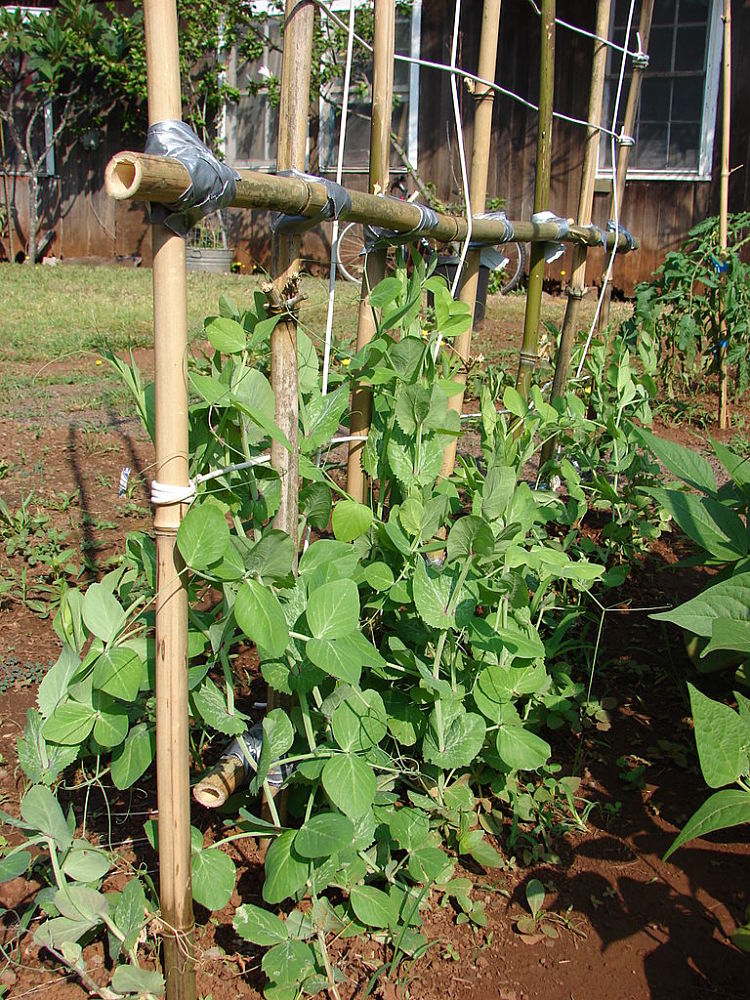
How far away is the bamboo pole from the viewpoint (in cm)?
293

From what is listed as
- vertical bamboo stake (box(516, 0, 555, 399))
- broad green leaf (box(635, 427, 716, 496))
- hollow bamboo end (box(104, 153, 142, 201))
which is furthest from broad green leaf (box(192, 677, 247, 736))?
vertical bamboo stake (box(516, 0, 555, 399))

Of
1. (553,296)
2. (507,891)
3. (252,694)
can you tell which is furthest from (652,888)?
(553,296)

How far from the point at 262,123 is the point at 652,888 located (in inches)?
427

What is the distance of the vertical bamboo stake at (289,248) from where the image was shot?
1.43m

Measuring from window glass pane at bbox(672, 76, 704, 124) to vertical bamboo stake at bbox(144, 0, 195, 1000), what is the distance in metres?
8.82

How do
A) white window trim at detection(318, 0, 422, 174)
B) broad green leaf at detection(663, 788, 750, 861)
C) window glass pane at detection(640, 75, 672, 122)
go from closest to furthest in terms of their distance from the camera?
1. broad green leaf at detection(663, 788, 750, 861)
2. window glass pane at detection(640, 75, 672, 122)
3. white window trim at detection(318, 0, 422, 174)

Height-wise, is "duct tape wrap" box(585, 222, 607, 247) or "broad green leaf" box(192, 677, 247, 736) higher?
"duct tape wrap" box(585, 222, 607, 247)

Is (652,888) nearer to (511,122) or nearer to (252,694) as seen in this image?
(252,694)

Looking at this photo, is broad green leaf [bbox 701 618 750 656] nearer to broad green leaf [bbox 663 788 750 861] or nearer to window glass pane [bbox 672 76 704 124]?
broad green leaf [bbox 663 788 750 861]

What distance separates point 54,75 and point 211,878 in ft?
38.0

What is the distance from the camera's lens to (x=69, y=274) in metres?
9.30

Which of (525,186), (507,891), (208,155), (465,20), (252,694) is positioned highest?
(465,20)

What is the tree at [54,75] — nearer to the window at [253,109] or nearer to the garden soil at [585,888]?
the window at [253,109]

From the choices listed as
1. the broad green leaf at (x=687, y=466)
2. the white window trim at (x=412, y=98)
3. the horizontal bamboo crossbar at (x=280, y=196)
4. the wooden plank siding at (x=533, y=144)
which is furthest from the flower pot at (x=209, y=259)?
the broad green leaf at (x=687, y=466)
